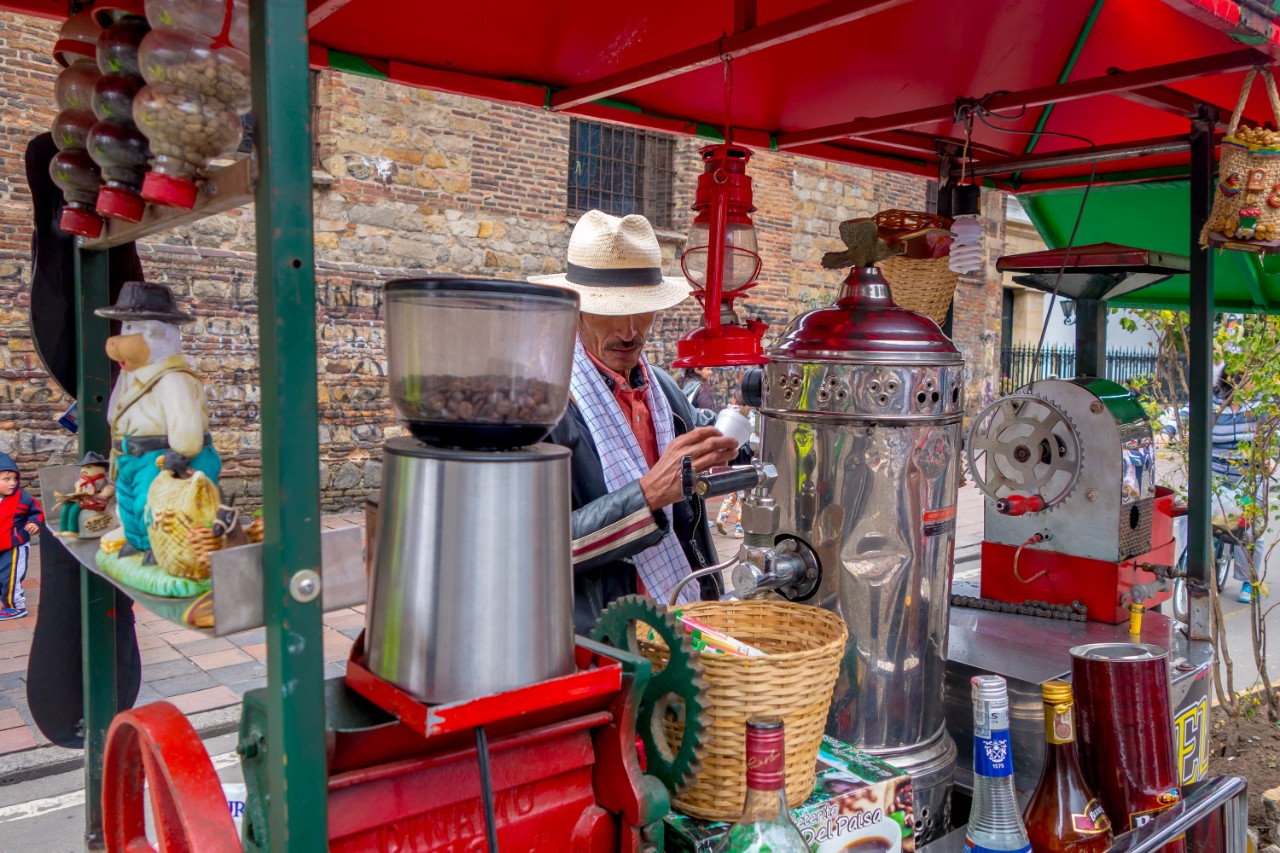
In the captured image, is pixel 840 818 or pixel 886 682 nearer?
pixel 840 818

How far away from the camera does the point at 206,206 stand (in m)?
1.17

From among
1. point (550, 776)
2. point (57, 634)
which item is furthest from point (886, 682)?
point (57, 634)

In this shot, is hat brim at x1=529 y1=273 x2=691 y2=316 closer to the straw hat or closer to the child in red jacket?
the straw hat

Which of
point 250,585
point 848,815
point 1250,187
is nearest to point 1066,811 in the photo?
point 848,815

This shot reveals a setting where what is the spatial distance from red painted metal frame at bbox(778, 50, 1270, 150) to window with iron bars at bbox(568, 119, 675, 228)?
8.38 metres

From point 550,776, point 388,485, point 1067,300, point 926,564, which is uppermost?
point 1067,300

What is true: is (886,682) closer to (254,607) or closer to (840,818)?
(840,818)

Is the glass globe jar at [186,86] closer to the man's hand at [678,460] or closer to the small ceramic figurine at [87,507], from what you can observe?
the small ceramic figurine at [87,507]

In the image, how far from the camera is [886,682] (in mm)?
1908

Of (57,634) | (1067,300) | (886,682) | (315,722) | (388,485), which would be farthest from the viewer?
(1067,300)

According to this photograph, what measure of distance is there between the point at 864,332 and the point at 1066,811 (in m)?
0.96

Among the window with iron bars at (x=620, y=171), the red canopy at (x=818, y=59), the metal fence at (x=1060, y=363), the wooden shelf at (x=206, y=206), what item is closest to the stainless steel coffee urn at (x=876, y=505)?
the red canopy at (x=818, y=59)

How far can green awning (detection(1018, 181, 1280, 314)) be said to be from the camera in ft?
13.4

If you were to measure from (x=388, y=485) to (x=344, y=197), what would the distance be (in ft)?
29.9
